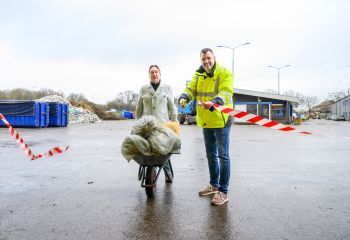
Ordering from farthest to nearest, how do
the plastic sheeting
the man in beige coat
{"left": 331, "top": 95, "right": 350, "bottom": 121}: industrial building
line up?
{"left": 331, "top": 95, "right": 350, "bottom": 121}: industrial building, the man in beige coat, the plastic sheeting

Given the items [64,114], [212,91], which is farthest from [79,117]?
[212,91]

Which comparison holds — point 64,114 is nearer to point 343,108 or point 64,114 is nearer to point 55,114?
point 55,114

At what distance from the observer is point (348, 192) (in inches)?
210

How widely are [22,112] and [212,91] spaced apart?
80.0 feet

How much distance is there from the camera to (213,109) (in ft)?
15.7

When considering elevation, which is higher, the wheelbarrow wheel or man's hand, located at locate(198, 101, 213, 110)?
man's hand, located at locate(198, 101, 213, 110)

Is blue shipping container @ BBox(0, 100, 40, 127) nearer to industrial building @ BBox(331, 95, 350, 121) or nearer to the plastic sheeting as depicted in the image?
the plastic sheeting

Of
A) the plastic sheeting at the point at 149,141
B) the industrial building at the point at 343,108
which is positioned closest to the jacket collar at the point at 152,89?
the plastic sheeting at the point at 149,141

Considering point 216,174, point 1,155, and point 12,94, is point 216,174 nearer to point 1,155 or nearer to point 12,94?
point 1,155

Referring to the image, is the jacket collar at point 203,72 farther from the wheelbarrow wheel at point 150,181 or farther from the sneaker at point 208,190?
the sneaker at point 208,190

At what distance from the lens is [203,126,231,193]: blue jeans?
4926mm

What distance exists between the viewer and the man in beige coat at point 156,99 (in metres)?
6.00

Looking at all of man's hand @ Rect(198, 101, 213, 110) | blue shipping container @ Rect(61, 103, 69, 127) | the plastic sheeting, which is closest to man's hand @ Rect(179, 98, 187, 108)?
man's hand @ Rect(198, 101, 213, 110)

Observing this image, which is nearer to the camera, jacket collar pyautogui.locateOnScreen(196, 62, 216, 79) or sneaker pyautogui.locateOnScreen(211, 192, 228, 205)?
sneaker pyautogui.locateOnScreen(211, 192, 228, 205)
